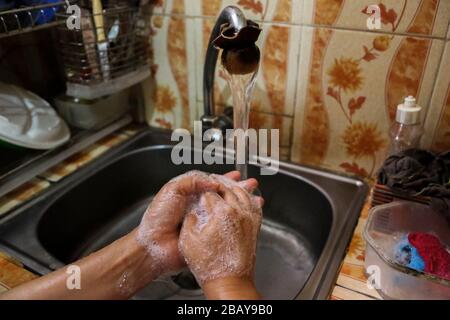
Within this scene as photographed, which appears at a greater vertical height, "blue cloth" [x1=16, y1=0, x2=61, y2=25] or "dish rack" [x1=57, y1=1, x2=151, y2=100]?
"blue cloth" [x1=16, y1=0, x2=61, y2=25]

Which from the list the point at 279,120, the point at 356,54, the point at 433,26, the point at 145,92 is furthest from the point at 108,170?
the point at 433,26

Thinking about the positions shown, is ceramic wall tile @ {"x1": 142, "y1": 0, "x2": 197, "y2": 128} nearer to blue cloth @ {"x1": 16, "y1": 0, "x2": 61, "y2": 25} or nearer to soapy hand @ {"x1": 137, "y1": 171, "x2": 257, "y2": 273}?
blue cloth @ {"x1": 16, "y1": 0, "x2": 61, "y2": 25}

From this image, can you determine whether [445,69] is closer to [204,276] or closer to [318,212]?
[318,212]

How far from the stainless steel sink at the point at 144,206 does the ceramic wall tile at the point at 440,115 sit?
17 cm

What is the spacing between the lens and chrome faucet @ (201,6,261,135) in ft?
2.05

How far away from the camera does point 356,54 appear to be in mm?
767

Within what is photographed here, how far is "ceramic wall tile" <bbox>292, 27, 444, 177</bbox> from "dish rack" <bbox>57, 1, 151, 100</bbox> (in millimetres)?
408

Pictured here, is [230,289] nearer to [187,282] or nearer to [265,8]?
[187,282]

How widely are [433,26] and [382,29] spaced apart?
8cm

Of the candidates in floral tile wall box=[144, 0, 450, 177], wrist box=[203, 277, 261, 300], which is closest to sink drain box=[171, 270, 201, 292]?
wrist box=[203, 277, 261, 300]

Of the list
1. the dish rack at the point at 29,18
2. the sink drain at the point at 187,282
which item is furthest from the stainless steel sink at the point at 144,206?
Answer: the dish rack at the point at 29,18

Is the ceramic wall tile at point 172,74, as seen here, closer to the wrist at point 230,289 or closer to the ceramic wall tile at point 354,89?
the ceramic wall tile at point 354,89

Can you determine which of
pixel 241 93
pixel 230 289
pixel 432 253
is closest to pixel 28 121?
pixel 241 93

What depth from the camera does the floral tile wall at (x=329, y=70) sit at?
718mm
